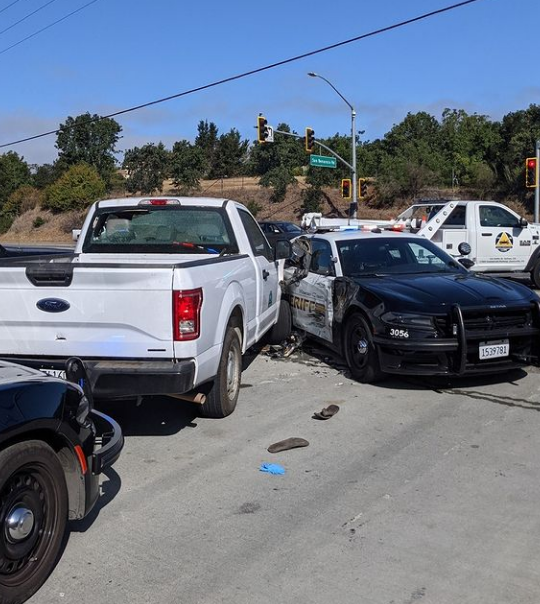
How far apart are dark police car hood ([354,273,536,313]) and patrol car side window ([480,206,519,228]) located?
25.8ft

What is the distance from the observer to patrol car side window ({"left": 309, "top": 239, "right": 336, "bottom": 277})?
8.41m

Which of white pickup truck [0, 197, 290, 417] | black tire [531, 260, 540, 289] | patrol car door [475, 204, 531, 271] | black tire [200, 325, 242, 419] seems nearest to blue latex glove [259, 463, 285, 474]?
white pickup truck [0, 197, 290, 417]

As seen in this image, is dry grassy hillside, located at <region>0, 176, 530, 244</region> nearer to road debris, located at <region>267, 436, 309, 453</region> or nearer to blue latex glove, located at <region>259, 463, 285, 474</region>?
road debris, located at <region>267, 436, 309, 453</region>

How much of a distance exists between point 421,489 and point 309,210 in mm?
46462

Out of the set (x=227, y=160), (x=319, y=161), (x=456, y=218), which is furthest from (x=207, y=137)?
(x=456, y=218)

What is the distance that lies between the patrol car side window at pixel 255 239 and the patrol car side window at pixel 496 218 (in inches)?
325

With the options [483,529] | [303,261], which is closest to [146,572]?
[483,529]

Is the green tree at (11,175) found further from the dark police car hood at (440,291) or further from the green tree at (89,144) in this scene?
the dark police car hood at (440,291)

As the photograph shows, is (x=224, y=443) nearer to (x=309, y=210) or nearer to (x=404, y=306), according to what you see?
(x=404, y=306)

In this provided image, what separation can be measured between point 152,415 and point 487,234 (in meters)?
10.7

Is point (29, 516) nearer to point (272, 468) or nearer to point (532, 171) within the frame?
point (272, 468)

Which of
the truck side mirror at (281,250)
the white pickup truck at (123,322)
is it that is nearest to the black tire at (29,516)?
the white pickup truck at (123,322)

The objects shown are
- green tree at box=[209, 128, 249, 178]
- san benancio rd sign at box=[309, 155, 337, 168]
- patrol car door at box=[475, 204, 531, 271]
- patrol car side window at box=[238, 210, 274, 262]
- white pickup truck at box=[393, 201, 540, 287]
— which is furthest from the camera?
green tree at box=[209, 128, 249, 178]

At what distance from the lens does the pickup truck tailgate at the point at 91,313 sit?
16.3ft
